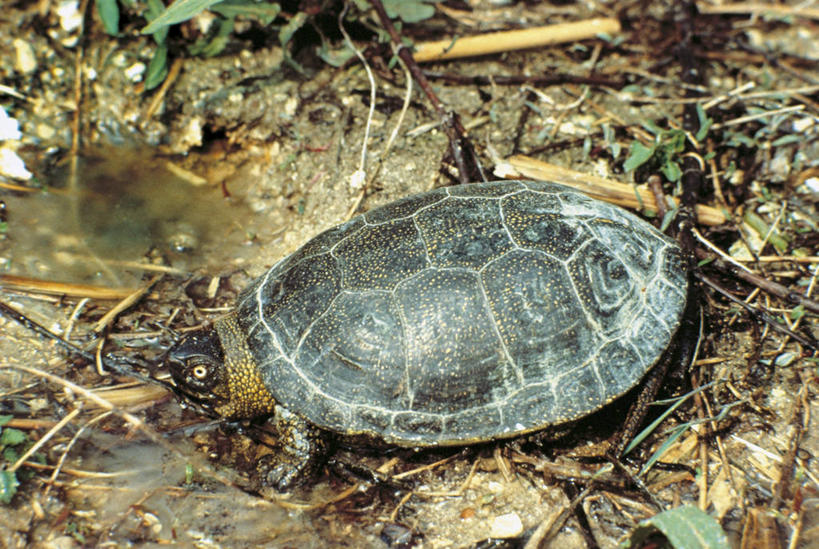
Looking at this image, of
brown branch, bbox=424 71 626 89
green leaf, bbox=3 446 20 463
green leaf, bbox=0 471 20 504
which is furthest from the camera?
brown branch, bbox=424 71 626 89

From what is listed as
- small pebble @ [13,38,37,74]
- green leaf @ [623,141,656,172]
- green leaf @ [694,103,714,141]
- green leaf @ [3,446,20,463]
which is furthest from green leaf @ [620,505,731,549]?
small pebble @ [13,38,37,74]

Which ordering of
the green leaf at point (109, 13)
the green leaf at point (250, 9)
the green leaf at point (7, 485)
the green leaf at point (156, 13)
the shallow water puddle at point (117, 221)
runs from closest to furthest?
the green leaf at point (7, 485)
the shallow water puddle at point (117, 221)
the green leaf at point (250, 9)
the green leaf at point (156, 13)
the green leaf at point (109, 13)

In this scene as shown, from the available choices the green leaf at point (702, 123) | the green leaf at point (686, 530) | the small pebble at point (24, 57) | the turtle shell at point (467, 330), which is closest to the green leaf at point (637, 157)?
the green leaf at point (702, 123)

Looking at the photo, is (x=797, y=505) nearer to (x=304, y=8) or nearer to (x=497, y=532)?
(x=497, y=532)

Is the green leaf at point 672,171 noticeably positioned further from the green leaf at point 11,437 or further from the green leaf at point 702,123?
the green leaf at point 11,437

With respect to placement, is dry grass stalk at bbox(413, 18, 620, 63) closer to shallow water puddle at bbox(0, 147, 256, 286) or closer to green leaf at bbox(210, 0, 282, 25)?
green leaf at bbox(210, 0, 282, 25)

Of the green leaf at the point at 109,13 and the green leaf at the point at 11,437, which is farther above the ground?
the green leaf at the point at 109,13
